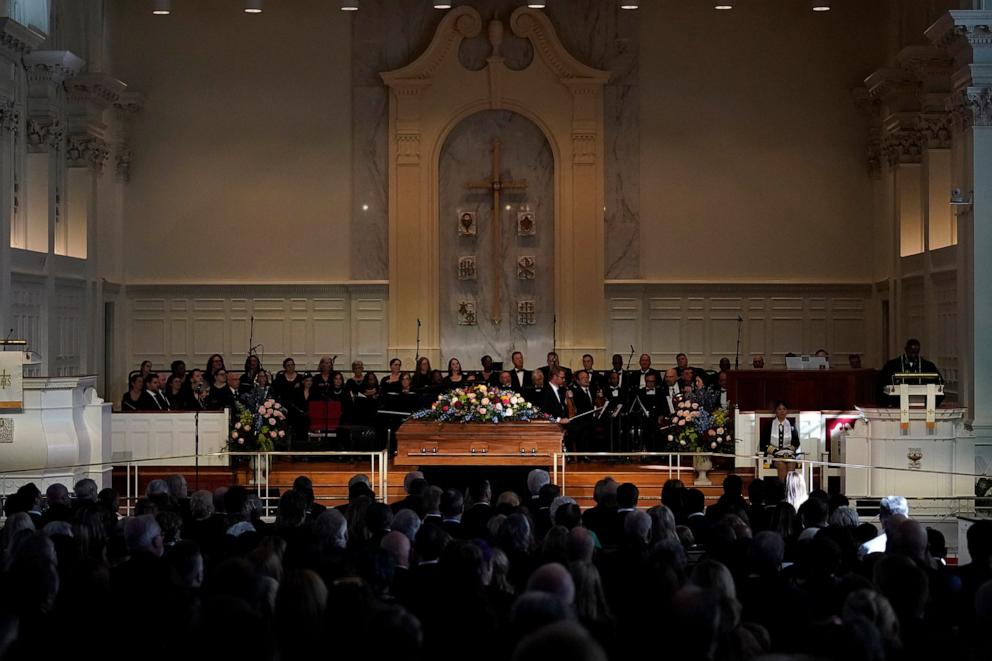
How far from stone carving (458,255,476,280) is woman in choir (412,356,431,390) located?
3.52m

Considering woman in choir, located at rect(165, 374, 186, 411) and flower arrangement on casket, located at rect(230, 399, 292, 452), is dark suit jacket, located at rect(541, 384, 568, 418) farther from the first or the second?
woman in choir, located at rect(165, 374, 186, 411)

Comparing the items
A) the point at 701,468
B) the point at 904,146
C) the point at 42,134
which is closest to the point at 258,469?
the point at 701,468

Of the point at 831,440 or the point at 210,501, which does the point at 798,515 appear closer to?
the point at 210,501

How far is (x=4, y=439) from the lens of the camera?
14664 mm

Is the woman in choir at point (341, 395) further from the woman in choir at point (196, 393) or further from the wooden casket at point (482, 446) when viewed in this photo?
the wooden casket at point (482, 446)

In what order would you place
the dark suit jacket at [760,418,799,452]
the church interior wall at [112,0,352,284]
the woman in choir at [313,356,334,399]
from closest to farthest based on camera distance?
1. the dark suit jacket at [760,418,799,452]
2. the woman in choir at [313,356,334,399]
3. the church interior wall at [112,0,352,284]

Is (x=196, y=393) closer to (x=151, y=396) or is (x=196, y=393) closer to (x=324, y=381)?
(x=151, y=396)

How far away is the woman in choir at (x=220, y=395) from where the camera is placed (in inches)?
727

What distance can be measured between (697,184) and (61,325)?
1086 centimetres

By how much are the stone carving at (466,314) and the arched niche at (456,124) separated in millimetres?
442

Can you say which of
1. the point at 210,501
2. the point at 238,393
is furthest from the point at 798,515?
the point at 238,393

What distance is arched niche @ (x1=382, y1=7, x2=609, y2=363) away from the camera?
2359 cm

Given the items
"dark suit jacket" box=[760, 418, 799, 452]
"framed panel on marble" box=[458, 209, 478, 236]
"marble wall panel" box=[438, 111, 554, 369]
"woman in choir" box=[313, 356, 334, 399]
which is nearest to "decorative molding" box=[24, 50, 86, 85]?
"woman in choir" box=[313, 356, 334, 399]

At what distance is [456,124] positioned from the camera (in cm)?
2377
